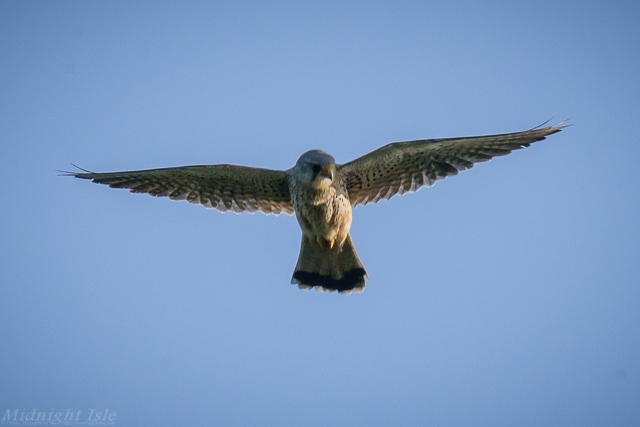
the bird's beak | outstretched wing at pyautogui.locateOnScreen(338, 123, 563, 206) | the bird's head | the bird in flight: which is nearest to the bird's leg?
the bird in flight

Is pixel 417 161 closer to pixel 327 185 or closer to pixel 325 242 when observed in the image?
pixel 327 185

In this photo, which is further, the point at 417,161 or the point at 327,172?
the point at 417,161

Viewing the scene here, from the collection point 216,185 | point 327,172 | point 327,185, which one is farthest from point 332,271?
point 216,185

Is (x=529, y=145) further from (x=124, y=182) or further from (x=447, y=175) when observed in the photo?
(x=124, y=182)

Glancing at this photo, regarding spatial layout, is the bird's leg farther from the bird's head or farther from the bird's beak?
the bird's beak

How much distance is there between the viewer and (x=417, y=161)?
8.57 m

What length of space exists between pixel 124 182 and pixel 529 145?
470 cm

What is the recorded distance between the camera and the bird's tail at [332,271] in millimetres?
8789

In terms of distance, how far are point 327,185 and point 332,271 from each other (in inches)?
54.9

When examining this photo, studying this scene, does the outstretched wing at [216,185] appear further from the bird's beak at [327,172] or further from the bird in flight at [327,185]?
the bird's beak at [327,172]

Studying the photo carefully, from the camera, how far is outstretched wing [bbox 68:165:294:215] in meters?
8.62

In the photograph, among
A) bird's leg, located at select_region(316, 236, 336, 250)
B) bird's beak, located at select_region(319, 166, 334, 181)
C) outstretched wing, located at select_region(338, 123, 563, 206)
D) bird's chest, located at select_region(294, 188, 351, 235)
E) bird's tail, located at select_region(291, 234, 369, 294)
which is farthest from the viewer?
bird's tail, located at select_region(291, 234, 369, 294)

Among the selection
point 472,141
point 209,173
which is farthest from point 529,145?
point 209,173

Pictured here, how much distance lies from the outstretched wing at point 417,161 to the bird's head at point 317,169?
64 centimetres
